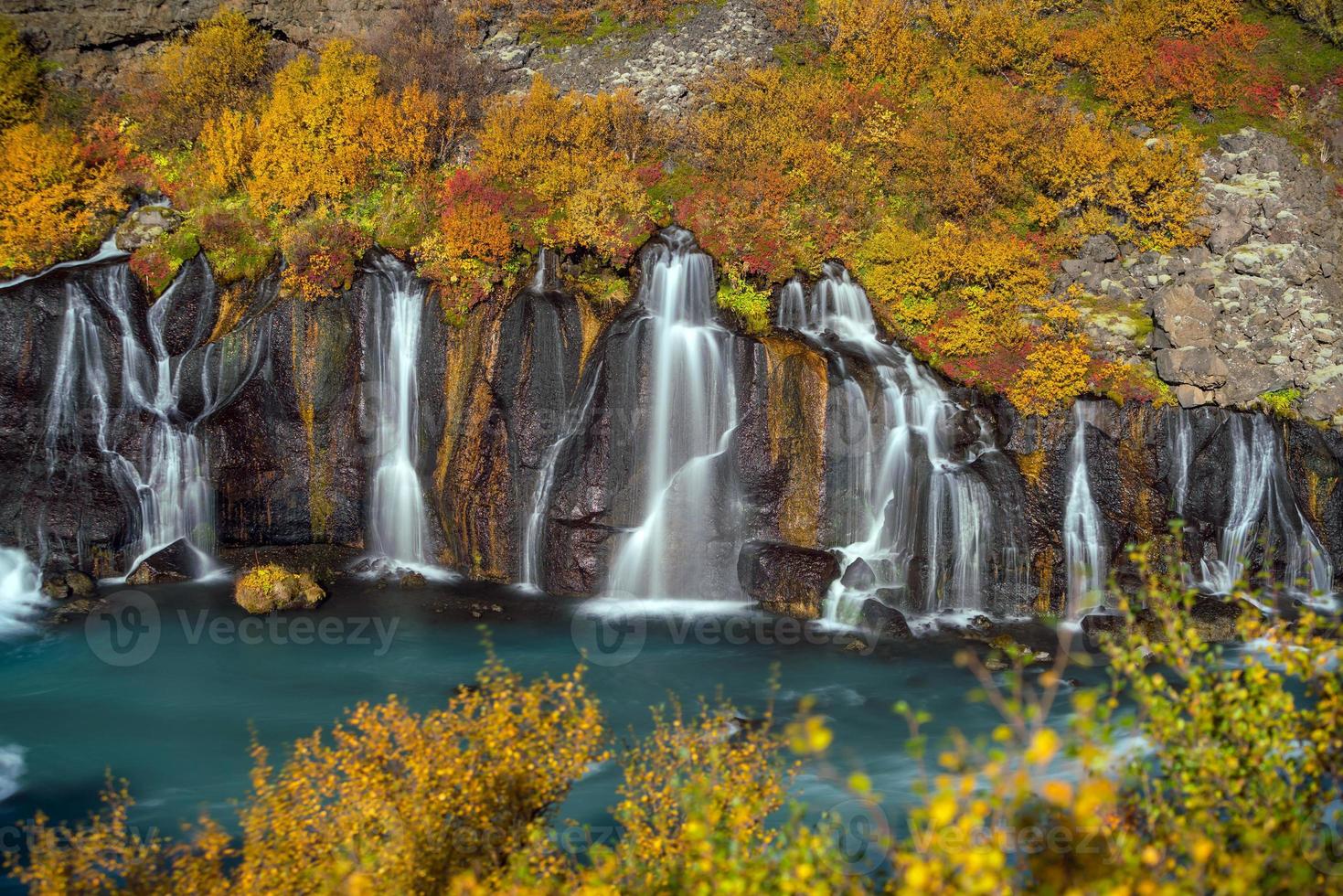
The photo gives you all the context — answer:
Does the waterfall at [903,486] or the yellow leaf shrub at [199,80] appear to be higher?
the yellow leaf shrub at [199,80]

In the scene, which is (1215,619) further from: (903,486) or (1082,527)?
(903,486)

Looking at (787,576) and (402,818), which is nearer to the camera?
(402,818)

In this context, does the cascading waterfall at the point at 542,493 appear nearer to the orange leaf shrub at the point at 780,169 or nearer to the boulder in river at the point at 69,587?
the orange leaf shrub at the point at 780,169

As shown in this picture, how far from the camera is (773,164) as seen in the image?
33.1m

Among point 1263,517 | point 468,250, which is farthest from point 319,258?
point 1263,517

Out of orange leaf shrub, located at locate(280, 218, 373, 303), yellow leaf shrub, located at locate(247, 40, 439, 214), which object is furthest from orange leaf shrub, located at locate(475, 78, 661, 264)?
orange leaf shrub, located at locate(280, 218, 373, 303)

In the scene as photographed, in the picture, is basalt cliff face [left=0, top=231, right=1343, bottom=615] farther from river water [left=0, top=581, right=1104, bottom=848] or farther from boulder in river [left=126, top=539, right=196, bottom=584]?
river water [left=0, top=581, right=1104, bottom=848]

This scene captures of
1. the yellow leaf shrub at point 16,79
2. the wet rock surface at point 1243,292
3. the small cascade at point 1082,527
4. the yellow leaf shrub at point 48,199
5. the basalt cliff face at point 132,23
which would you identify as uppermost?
the basalt cliff face at point 132,23

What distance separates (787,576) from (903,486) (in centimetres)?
427

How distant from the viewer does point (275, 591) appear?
25844 mm

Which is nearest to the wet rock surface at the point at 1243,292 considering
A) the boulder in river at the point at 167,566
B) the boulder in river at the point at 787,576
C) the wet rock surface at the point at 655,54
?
the boulder in river at the point at 787,576

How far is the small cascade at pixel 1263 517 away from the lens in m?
25.3

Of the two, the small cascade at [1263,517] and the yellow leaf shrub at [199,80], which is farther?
the yellow leaf shrub at [199,80]

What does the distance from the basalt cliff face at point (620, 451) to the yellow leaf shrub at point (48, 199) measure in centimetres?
171
